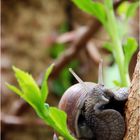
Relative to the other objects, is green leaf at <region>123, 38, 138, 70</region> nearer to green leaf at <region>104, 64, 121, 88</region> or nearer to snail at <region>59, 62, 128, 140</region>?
snail at <region>59, 62, 128, 140</region>

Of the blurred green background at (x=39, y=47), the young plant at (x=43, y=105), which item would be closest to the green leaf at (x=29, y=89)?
the young plant at (x=43, y=105)

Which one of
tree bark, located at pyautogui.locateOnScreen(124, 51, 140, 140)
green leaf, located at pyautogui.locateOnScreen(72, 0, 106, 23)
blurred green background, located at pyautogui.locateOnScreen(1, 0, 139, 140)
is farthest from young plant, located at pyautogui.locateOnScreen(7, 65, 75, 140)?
blurred green background, located at pyautogui.locateOnScreen(1, 0, 139, 140)

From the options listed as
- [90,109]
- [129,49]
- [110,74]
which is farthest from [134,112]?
[110,74]

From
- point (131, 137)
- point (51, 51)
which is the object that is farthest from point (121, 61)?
point (51, 51)

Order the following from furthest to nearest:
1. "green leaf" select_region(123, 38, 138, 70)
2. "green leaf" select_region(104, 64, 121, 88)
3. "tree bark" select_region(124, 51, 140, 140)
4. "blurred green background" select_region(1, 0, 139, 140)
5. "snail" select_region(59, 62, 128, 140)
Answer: "blurred green background" select_region(1, 0, 139, 140)
"green leaf" select_region(104, 64, 121, 88)
"green leaf" select_region(123, 38, 138, 70)
"snail" select_region(59, 62, 128, 140)
"tree bark" select_region(124, 51, 140, 140)

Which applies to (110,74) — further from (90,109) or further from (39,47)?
(90,109)

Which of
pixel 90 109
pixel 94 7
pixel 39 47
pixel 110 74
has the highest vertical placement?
pixel 94 7
